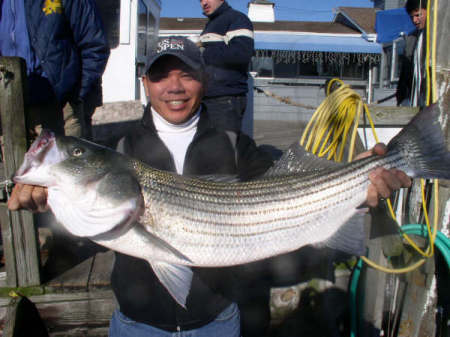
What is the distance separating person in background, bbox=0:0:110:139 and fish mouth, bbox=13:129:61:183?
1.82 meters

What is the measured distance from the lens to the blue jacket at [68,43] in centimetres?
350

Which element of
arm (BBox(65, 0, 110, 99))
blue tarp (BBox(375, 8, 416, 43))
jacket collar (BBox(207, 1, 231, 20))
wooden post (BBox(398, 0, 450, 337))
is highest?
blue tarp (BBox(375, 8, 416, 43))

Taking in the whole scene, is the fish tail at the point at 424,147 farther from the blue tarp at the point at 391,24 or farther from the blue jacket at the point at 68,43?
the blue tarp at the point at 391,24

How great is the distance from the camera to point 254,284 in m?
3.45

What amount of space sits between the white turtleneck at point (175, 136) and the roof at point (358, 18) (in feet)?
68.2

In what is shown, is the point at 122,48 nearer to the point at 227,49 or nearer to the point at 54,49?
the point at 227,49

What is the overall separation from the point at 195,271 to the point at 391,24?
14.8 meters

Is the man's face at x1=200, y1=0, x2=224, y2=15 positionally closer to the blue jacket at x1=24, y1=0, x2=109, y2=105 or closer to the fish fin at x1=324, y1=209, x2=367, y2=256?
the blue jacket at x1=24, y1=0, x2=109, y2=105

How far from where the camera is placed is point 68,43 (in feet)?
12.1

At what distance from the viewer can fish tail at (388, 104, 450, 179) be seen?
7.63ft

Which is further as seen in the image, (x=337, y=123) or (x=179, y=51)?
(x=337, y=123)

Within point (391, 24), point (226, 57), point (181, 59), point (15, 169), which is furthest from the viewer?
point (391, 24)

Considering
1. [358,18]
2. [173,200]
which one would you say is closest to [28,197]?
[173,200]

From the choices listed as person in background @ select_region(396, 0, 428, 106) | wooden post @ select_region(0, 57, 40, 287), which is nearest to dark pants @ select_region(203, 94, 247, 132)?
person in background @ select_region(396, 0, 428, 106)
